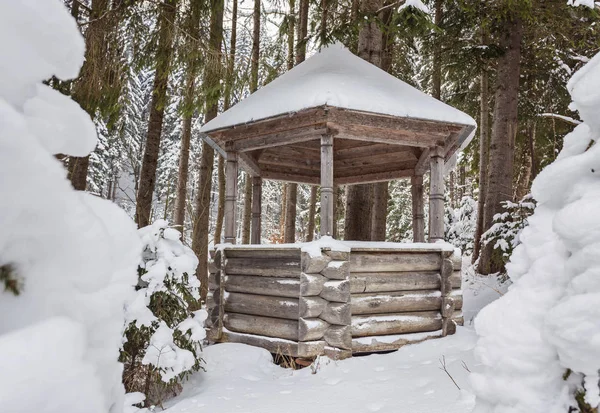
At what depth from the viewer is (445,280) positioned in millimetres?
6562

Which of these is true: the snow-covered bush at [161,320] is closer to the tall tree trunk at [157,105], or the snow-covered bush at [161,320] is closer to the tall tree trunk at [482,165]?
the tall tree trunk at [157,105]

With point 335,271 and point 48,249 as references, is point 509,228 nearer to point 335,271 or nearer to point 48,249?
point 335,271

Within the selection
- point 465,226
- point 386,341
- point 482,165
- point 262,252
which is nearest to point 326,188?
point 262,252

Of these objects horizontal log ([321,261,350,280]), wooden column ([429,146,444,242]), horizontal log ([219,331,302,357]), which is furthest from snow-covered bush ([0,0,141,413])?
wooden column ([429,146,444,242])

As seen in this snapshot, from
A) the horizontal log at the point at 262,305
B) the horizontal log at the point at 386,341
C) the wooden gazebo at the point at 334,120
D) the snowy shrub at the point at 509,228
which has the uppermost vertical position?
the wooden gazebo at the point at 334,120

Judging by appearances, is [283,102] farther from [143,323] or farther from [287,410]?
[287,410]

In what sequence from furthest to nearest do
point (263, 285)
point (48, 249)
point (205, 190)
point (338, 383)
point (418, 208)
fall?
point (205, 190) < point (418, 208) < point (263, 285) < point (338, 383) < point (48, 249)

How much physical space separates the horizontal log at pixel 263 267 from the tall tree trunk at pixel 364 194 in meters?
2.58

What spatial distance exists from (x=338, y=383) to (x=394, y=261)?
6.81ft

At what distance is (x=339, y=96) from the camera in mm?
5734

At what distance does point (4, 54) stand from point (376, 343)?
582 centimetres

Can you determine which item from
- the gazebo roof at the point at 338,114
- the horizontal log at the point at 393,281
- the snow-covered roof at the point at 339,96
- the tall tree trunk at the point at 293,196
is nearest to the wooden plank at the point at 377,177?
the gazebo roof at the point at 338,114

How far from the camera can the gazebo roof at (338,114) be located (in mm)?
5871

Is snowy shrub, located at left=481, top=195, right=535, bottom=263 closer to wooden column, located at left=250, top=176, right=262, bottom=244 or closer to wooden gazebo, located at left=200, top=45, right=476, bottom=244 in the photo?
wooden gazebo, located at left=200, top=45, right=476, bottom=244
